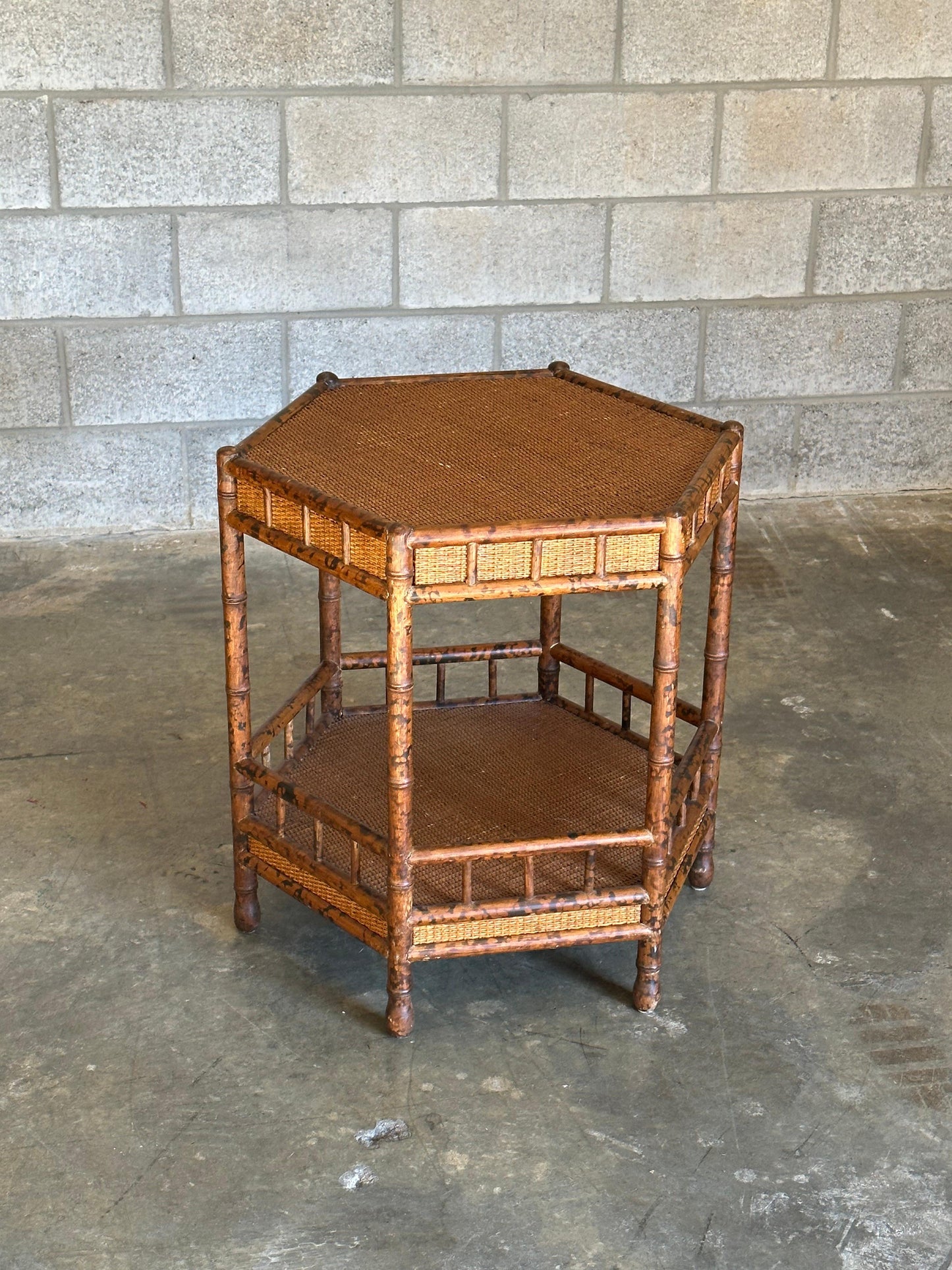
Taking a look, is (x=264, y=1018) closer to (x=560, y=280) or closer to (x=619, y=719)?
(x=619, y=719)

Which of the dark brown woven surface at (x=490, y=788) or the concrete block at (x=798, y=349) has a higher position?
the concrete block at (x=798, y=349)

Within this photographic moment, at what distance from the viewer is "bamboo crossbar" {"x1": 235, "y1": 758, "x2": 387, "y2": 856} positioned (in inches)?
123

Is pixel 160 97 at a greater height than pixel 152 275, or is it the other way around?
pixel 160 97

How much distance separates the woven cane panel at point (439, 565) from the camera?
9.39 ft

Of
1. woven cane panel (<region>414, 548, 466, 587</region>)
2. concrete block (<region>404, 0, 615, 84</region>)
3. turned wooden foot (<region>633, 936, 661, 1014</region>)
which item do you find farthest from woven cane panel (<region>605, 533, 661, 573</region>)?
concrete block (<region>404, 0, 615, 84</region>)

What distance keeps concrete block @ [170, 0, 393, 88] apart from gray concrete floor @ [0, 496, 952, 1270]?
72.2 inches

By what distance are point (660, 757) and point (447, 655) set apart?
0.84m

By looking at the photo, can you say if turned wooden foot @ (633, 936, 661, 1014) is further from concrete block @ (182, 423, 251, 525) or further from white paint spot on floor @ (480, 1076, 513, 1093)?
concrete block @ (182, 423, 251, 525)

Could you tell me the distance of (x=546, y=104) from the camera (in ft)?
17.2

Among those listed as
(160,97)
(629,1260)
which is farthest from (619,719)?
(160,97)

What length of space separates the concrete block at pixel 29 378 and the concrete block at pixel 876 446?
2556mm

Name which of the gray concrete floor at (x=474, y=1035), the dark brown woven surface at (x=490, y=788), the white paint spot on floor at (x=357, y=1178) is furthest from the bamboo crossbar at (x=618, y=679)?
the white paint spot on floor at (x=357, y=1178)

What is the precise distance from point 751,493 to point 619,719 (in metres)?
1.73

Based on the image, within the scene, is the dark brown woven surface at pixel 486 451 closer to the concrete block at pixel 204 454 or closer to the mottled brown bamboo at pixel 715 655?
the mottled brown bamboo at pixel 715 655
